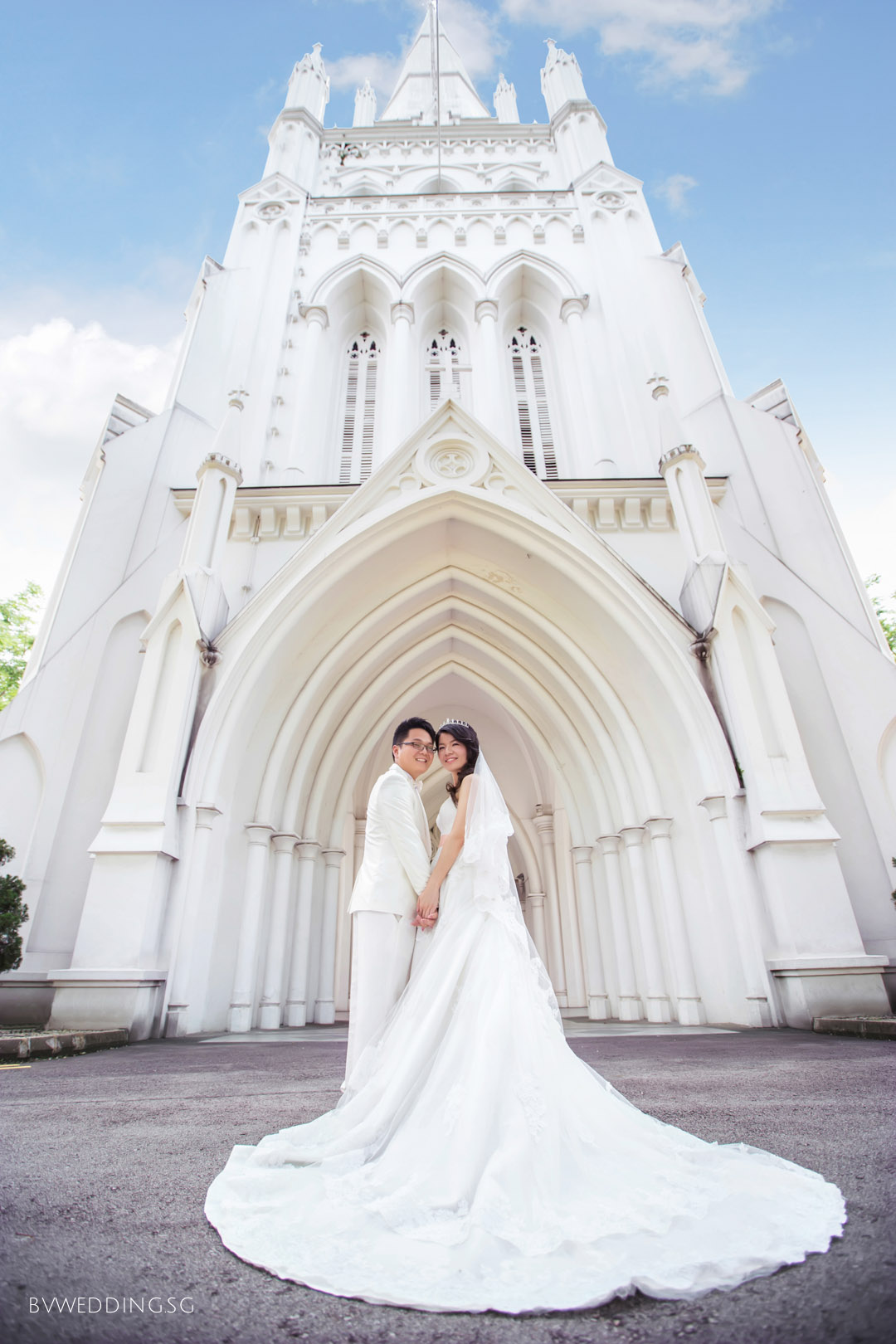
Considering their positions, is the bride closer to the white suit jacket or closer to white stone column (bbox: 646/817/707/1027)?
the white suit jacket

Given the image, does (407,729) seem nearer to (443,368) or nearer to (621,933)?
(621,933)

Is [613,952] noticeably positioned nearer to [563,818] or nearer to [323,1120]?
[563,818]

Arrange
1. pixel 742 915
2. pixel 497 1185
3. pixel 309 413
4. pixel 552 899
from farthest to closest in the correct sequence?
pixel 309 413, pixel 552 899, pixel 742 915, pixel 497 1185

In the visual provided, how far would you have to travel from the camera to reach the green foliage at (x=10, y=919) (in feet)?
17.2

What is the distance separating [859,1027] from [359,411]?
11.4m

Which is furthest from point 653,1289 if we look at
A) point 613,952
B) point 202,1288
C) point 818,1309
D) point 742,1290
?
point 613,952

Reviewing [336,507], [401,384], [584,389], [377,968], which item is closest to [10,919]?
[377,968]

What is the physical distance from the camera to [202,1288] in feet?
3.98

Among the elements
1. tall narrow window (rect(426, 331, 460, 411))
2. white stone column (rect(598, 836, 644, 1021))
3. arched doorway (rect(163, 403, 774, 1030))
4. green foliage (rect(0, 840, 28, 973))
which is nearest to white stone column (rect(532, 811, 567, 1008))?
arched doorway (rect(163, 403, 774, 1030))

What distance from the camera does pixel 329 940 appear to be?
8.13 m

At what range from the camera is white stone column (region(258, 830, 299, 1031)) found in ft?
22.9

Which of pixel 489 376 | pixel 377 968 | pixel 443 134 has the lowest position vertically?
pixel 377 968

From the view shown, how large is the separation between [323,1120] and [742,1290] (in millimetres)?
1436

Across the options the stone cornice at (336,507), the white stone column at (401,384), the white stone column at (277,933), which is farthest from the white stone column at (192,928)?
the white stone column at (401,384)
